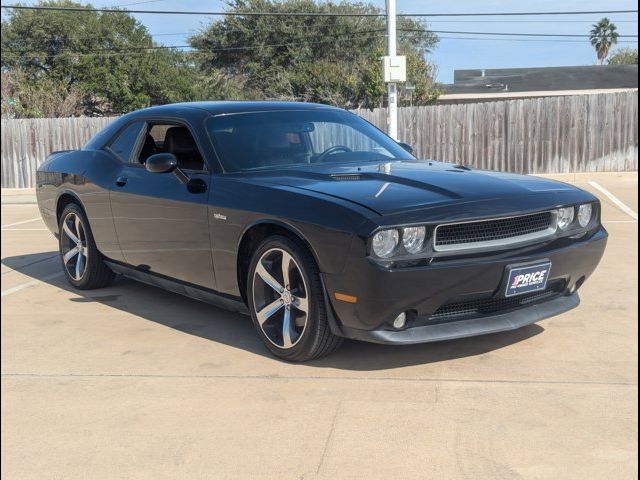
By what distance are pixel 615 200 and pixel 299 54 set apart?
31.8m

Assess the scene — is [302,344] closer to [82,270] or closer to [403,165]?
[403,165]

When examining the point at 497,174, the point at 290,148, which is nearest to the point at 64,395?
the point at 290,148

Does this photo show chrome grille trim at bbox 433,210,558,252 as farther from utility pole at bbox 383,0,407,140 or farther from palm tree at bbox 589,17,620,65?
palm tree at bbox 589,17,620,65

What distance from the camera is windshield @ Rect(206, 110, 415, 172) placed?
17.3 feet

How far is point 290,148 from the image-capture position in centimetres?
542

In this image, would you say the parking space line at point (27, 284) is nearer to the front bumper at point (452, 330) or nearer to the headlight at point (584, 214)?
the front bumper at point (452, 330)

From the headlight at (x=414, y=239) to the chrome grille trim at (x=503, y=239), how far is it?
7 centimetres

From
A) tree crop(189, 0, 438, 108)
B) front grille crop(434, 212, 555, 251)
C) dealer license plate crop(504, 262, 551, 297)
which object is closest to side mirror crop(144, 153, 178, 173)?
front grille crop(434, 212, 555, 251)

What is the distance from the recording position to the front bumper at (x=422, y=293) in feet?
13.0

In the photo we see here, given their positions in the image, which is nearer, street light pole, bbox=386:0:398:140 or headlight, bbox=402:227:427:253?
headlight, bbox=402:227:427:253

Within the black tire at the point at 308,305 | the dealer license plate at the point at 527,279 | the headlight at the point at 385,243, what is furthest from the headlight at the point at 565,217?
the black tire at the point at 308,305

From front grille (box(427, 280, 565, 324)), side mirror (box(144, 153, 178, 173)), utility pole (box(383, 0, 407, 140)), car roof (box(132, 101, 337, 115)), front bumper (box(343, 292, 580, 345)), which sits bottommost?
front bumper (box(343, 292, 580, 345))

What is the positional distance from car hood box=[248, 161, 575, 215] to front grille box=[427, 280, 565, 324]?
22.4 inches

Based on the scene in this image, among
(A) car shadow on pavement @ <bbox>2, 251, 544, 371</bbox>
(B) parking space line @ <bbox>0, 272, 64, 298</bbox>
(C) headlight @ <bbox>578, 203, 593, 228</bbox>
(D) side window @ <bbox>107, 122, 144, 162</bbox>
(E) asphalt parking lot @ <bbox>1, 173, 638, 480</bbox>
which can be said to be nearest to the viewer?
(E) asphalt parking lot @ <bbox>1, 173, 638, 480</bbox>
